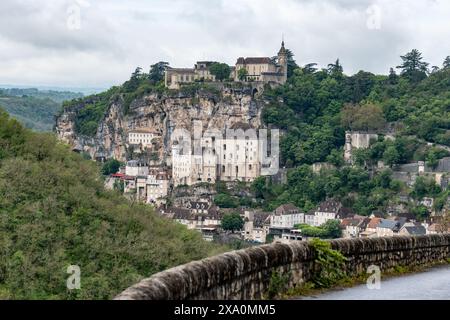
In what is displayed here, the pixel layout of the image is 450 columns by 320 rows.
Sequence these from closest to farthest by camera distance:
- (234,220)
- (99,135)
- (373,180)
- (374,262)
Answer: (374,262) → (234,220) → (373,180) → (99,135)

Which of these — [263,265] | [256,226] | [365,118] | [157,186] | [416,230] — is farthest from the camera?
[365,118]

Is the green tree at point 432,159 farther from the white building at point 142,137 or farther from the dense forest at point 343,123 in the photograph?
the white building at point 142,137

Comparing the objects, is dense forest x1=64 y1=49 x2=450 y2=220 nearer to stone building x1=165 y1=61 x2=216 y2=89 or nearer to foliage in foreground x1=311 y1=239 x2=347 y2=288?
stone building x1=165 y1=61 x2=216 y2=89

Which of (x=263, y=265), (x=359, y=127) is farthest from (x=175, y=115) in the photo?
(x=263, y=265)

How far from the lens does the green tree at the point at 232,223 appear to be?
104562mm

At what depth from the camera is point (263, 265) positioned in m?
9.90

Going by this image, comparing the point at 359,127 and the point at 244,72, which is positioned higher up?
the point at 244,72

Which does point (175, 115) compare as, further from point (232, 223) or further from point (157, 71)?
point (232, 223)

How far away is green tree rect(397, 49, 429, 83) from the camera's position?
477 feet

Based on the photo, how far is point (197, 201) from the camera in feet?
385

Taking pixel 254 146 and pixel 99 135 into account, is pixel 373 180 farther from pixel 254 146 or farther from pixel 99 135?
pixel 99 135

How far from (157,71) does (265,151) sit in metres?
26.2

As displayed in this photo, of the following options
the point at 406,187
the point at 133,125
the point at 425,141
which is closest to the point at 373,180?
the point at 406,187
